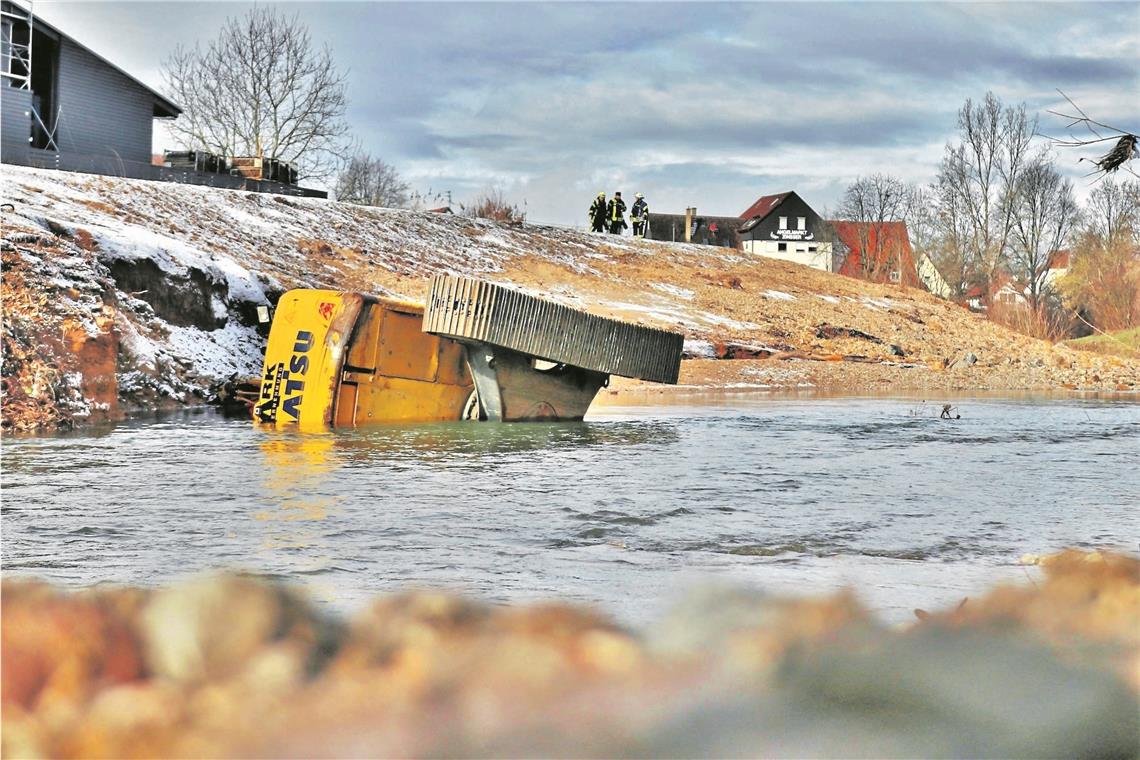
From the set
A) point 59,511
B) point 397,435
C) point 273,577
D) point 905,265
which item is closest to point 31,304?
point 397,435

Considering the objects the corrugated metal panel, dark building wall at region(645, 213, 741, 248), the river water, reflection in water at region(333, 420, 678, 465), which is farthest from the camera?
dark building wall at region(645, 213, 741, 248)

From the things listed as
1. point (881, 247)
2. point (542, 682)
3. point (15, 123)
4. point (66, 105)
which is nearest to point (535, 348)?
point (542, 682)

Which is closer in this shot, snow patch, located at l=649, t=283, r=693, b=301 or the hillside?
the hillside

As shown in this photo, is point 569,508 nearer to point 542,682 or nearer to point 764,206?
point 542,682

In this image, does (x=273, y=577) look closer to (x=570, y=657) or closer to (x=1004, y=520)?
(x=570, y=657)

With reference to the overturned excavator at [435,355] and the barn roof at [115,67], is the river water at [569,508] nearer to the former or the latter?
the overturned excavator at [435,355]

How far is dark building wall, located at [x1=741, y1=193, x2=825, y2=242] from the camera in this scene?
88.1 m

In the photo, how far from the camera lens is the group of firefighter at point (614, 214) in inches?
1688

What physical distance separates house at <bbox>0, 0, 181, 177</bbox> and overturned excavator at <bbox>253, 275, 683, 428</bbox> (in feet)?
79.7

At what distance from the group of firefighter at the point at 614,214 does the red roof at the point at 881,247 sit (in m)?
17.9

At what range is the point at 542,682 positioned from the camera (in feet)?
9.60

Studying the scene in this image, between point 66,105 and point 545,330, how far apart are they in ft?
109

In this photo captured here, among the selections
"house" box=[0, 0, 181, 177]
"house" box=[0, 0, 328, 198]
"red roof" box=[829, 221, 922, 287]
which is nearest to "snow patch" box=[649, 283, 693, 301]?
"house" box=[0, 0, 328, 198]

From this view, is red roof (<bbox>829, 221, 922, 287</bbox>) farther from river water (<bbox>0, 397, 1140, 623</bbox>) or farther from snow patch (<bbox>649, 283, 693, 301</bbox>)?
river water (<bbox>0, 397, 1140, 623</bbox>)
